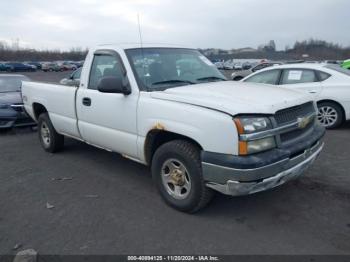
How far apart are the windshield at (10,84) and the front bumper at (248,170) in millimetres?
7660

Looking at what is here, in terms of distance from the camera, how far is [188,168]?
3.75 meters

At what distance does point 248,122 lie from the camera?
334 centimetres

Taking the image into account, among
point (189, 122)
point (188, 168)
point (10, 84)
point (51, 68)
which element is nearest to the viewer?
point (189, 122)

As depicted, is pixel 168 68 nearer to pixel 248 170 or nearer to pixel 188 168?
pixel 188 168

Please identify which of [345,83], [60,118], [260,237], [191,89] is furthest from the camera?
[345,83]

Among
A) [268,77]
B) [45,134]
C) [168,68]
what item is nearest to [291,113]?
[168,68]

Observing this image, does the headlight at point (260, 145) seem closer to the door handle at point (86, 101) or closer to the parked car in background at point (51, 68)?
the door handle at point (86, 101)

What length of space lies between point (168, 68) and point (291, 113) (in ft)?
5.66

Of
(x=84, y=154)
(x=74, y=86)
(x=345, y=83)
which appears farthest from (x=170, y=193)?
(x=345, y=83)

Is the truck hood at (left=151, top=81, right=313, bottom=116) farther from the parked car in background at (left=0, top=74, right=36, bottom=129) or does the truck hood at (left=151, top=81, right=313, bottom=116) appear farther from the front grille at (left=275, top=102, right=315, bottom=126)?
the parked car in background at (left=0, top=74, right=36, bottom=129)

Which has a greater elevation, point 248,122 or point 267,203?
point 248,122

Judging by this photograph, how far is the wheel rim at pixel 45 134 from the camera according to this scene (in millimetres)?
6600

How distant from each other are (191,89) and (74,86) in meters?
2.27

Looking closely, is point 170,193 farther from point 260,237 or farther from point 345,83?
point 345,83
